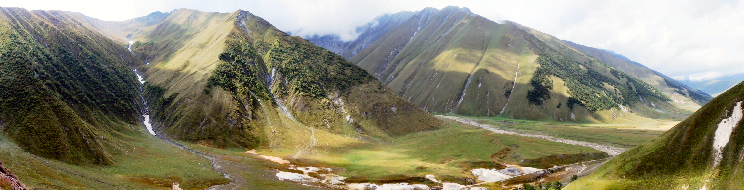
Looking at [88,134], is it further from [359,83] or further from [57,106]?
[359,83]

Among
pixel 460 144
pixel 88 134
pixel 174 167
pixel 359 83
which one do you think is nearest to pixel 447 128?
pixel 460 144

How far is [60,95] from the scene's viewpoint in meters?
97.9

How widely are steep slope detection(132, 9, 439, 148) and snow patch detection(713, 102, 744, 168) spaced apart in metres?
105

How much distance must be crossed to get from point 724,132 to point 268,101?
14324 cm

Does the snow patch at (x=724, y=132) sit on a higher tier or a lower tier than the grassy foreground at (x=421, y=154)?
higher

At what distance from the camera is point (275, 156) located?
108m

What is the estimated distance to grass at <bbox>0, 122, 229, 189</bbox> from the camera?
4629 cm

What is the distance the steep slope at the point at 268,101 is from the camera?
404ft

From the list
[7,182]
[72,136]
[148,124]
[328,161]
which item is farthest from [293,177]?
[148,124]

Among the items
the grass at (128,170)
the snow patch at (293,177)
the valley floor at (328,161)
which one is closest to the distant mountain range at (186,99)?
the grass at (128,170)

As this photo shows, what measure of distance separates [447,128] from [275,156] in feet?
319

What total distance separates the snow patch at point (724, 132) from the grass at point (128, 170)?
86642 mm

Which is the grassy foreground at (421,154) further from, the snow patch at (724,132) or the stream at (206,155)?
the snow patch at (724,132)

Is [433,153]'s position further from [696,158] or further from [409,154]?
[696,158]
